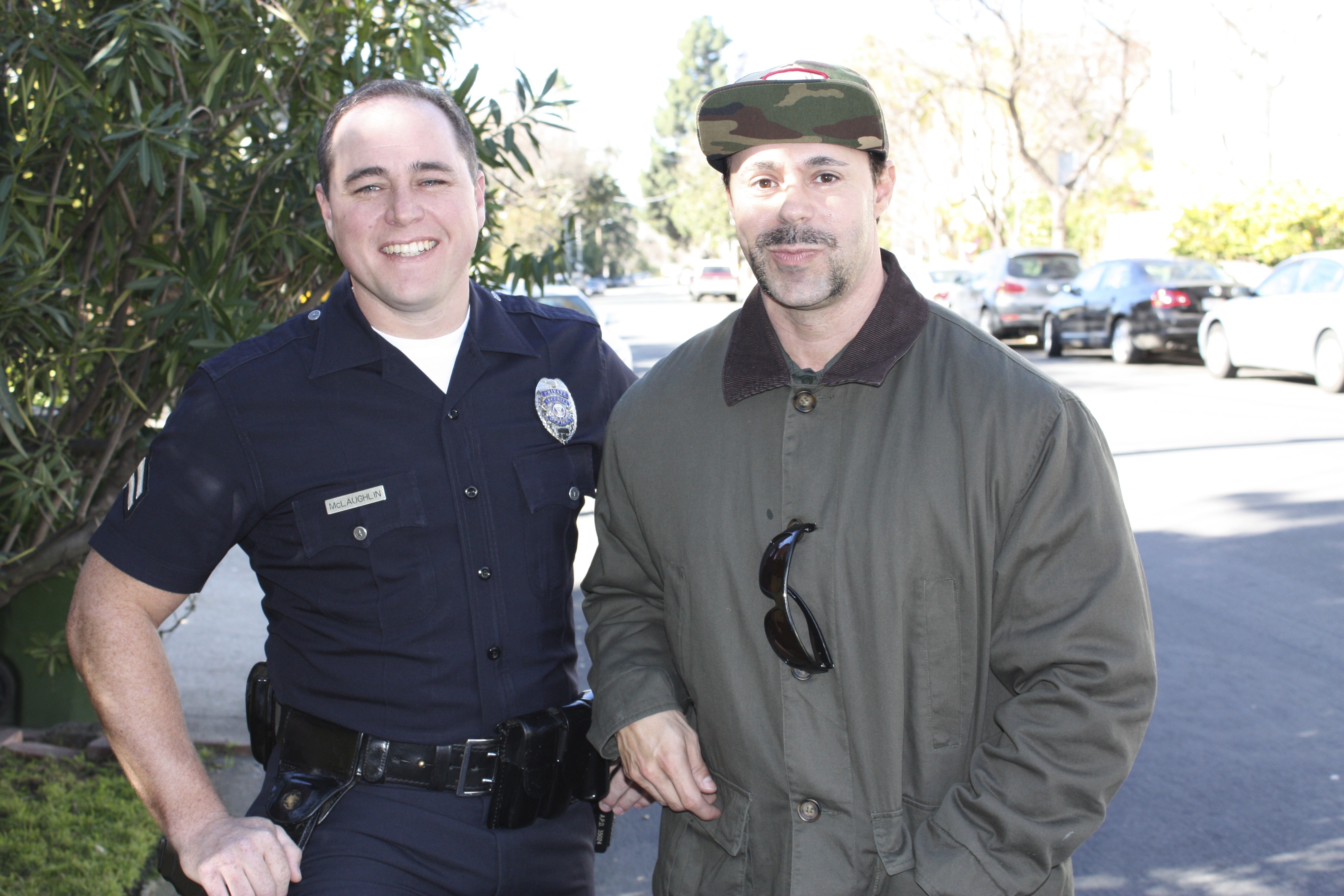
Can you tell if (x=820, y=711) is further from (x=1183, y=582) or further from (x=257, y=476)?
(x=1183, y=582)

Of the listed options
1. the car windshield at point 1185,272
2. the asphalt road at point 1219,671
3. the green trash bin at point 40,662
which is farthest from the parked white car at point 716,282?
the green trash bin at point 40,662

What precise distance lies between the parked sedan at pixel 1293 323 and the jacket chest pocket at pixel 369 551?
13.2 m

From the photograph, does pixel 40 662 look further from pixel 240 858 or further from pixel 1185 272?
pixel 1185 272

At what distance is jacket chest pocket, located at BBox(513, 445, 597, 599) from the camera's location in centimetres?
260

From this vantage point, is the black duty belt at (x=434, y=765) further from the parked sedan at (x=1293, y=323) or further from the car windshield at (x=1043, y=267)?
the car windshield at (x=1043, y=267)

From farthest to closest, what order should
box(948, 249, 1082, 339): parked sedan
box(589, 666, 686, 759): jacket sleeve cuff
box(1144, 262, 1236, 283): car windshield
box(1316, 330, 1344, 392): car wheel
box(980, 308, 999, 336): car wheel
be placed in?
1. box(980, 308, 999, 336): car wheel
2. box(948, 249, 1082, 339): parked sedan
3. box(1144, 262, 1236, 283): car windshield
4. box(1316, 330, 1344, 392): car wheel
5. box(589, 666, 686, 759): jacket sleeve cuff

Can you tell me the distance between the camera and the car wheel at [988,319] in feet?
71.1

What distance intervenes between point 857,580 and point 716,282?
4731 centimetres

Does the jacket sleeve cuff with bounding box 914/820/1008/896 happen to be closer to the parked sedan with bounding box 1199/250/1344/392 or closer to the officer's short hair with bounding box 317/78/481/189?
the officer's short hair with bounding box 317/78/481/189

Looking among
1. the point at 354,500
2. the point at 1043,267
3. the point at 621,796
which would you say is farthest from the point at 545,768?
the point at 1043,267

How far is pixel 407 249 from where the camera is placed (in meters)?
2.58

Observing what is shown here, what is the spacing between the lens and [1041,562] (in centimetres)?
199

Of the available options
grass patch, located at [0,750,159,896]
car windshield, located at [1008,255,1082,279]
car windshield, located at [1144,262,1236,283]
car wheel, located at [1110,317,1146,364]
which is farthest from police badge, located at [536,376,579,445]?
car windshield, located at [1008,255,1082,279]

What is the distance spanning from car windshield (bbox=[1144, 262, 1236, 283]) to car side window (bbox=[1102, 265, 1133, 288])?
0.26 meters
